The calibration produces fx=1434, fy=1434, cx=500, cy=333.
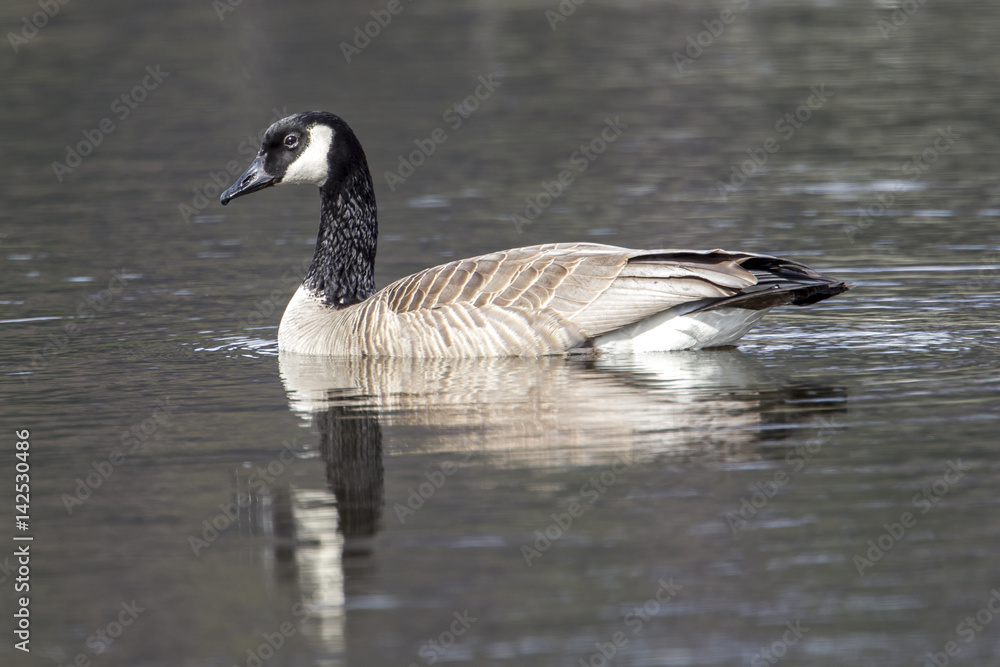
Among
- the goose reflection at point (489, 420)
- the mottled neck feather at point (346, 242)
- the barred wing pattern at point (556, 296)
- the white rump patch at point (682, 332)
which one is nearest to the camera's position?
the goose reflection at point (489, 420)

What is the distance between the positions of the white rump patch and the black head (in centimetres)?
342

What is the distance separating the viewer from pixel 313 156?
552 inches

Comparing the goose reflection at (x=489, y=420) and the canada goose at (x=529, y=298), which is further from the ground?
the canada goose at (x=529, y=298)

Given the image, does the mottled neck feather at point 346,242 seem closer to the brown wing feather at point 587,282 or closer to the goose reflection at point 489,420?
the goose reflection at point 489,420

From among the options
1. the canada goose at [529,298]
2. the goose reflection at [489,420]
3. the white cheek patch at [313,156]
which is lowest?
the goose reflection at [489,420]

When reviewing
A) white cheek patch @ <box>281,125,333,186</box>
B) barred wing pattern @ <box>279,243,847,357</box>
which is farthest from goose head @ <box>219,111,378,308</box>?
barred wing pattern @ <box>279,243,847,357</box>

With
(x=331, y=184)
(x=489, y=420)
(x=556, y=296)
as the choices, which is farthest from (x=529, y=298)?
(x=331, y=184)

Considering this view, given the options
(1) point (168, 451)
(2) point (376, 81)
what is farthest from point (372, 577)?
(2) point (376, 81)

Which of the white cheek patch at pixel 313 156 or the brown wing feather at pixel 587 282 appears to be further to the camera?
the white cheek patch at pixel 313 156

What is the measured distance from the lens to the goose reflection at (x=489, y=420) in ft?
27.1

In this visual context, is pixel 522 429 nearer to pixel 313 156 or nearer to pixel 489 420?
pixel 489 420

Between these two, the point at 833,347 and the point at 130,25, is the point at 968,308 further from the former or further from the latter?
the point at 130,25

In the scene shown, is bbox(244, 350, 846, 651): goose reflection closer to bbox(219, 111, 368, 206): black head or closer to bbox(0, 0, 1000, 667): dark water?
bbox(0, 0, 1000, 667): dark water

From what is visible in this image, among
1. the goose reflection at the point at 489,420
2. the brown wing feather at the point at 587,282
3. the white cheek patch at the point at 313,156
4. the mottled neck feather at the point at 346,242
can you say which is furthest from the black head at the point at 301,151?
the goose reflection at the point at 489,420
